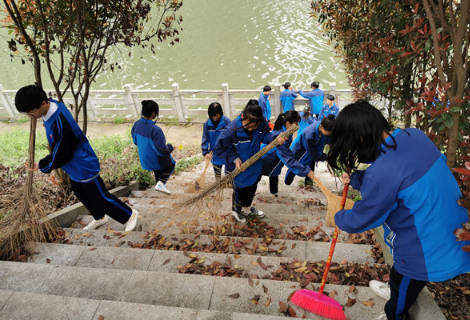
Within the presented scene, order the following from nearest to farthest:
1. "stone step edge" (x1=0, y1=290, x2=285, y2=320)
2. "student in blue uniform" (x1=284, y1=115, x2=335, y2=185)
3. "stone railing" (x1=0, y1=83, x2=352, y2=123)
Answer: "stone step edge" (x1=0, y1=290, x2=285, y2=320) → "student in blue uniform" (x1=284, y1=115, x2=335, y2=185) → "stone railing" (x1=0, y1=83, x2=352, y2=123)

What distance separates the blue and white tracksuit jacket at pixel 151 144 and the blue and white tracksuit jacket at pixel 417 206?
11.1 feet

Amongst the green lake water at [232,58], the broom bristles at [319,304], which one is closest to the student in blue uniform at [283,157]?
the broom bristles at [319,304]

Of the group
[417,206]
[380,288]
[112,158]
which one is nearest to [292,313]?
[380,288]

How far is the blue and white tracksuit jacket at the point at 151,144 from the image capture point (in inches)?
180

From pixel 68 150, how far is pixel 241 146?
1963 mm

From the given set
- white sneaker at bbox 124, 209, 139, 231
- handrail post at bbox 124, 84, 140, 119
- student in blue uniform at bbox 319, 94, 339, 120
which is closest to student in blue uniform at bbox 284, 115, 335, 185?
white sneaker at bbox 124, 209, 139, 231

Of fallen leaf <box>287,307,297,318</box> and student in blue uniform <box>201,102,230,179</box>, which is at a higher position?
student in blue uniform <box>201,102,230,179</box>

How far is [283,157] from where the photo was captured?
3.73 metres

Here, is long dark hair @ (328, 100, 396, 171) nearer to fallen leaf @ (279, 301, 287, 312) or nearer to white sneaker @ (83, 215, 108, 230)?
fallen leaf @ (279, 301, 287, 312)

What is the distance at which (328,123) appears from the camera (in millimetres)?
4047

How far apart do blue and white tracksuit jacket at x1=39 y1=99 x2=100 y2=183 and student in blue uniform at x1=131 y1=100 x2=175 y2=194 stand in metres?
1.18

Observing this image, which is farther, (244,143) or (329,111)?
(329,111)

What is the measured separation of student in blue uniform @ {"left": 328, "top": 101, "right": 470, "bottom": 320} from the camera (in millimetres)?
1760

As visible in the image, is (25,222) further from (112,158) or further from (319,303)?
(319,303)
